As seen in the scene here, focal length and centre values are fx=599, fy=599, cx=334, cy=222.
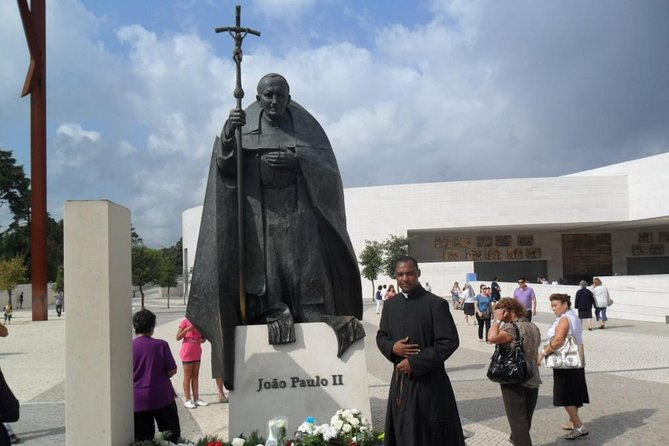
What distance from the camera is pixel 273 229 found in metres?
5.45

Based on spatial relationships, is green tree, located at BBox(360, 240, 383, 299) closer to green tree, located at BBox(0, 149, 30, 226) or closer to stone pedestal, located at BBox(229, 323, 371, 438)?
green tree, located at BBox(0, 149, 30, 226)

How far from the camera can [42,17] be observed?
25.5m

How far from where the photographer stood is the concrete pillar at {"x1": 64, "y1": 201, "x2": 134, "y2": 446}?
344cm

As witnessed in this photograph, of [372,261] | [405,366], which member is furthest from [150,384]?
[372,261]

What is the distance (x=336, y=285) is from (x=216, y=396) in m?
4.07

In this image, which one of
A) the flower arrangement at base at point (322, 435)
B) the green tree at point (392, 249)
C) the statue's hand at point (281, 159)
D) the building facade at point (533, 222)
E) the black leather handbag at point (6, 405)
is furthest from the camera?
the building facade at point (533, 222)

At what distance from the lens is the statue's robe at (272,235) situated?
5227 millimetres

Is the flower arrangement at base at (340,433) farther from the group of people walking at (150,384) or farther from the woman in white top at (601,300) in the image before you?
the woman in white top at (601,300)

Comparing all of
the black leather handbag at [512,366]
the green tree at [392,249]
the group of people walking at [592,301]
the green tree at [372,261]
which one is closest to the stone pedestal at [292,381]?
the black leather handbag at [512,366]

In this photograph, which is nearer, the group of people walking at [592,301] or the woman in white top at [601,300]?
the group of people walking at [592,301]

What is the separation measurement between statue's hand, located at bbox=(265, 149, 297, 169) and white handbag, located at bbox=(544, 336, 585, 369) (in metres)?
3.38

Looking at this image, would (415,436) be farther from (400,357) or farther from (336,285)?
(336,285)

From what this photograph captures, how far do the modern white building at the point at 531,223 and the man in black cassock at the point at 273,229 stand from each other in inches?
1542

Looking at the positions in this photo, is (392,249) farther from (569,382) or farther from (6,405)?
(6,405)
